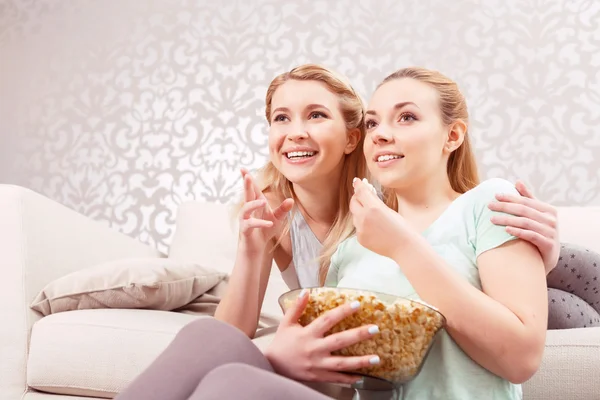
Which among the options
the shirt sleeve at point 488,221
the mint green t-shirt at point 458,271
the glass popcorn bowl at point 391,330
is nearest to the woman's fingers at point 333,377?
the glass popcorn bowl at point 391,330

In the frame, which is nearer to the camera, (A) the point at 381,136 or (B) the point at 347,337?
(B) the point at 347,337

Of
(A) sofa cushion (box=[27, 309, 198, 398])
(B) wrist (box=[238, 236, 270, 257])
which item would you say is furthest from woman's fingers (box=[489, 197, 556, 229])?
(A) sofa cushion (box=[27, 309, 198, 398])

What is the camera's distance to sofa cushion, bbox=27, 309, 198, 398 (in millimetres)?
1547

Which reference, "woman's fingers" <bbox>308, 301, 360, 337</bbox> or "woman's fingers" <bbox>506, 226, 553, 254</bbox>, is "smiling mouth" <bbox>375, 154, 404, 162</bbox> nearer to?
"woman's fingers" <bbox>506, 226, 553, 254</bbox>

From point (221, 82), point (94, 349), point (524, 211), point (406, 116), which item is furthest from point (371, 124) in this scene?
point (221, 82)

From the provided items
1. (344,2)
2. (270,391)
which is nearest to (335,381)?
(270,391)

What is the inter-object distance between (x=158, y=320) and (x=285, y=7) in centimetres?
198

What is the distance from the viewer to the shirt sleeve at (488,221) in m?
1.06

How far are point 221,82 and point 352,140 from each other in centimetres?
172

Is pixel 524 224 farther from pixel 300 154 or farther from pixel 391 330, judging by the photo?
pixel 300 154

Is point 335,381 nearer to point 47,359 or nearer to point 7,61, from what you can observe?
point 47,359

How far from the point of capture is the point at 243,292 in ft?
4.86

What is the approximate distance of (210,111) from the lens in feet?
10.6

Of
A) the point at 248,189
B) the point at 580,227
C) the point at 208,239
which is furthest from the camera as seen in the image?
the point at 208,239
